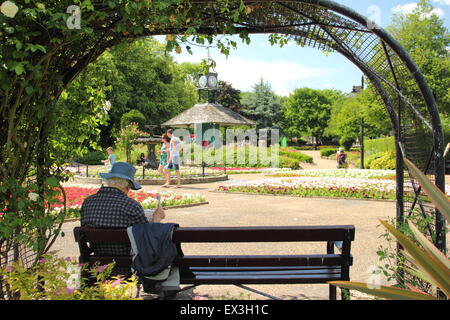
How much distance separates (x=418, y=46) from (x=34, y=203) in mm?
29021

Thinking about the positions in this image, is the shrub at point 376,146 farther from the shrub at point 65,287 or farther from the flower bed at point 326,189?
the shrub at point 65,287

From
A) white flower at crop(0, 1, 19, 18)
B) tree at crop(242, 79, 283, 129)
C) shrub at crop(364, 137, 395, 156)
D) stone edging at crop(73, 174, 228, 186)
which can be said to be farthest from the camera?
tree at crop(242, 79, 283, 129)

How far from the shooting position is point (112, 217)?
340 centimetres

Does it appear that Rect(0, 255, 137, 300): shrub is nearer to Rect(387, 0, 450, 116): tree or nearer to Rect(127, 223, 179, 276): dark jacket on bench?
Rect(127, 223, 179, 276): dark jacket on bench

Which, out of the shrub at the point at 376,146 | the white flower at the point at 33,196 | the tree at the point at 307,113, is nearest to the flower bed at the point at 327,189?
the white flower at the point at 33,196

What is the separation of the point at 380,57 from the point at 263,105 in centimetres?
5478

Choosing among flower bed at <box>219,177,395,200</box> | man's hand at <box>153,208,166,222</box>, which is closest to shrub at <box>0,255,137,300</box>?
man's hand at <box>153,208,166,222</box>

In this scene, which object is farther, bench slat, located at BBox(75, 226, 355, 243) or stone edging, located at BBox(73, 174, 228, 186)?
stone edging, located at BBox(73, 174, 228, 186)

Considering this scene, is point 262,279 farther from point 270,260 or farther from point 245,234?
point 245,234

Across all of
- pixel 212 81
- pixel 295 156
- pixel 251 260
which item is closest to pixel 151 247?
pixel 251 260

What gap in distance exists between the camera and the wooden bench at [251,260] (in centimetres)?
322

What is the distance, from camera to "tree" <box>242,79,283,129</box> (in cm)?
5825

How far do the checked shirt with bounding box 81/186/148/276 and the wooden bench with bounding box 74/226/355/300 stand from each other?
0.08 metres
